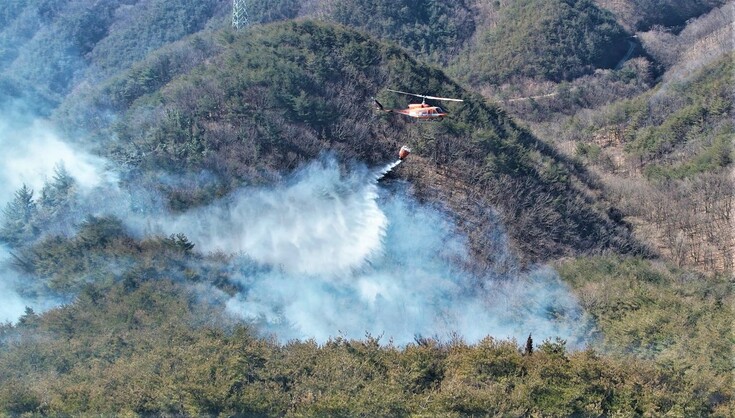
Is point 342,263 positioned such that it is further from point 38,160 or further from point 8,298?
point 38,160

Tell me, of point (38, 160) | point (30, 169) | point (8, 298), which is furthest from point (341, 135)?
point (8, 298)

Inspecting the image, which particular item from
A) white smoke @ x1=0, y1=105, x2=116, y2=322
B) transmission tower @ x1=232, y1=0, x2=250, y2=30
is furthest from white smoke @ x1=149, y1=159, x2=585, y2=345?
transmission tower @ x1=232, y1=0, x2=250, y2=30

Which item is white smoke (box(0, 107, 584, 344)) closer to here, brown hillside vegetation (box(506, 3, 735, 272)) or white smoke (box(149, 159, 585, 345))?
white smoke (box(149, 159, 585, 345))

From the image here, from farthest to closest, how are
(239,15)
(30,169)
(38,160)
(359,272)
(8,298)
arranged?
(239,15)
(38,160)
(30,169)
(359,272)
(8,298)

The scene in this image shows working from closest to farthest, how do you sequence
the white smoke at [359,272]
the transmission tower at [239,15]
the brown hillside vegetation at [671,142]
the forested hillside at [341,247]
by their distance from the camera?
the forested hillside at [341,247]
the white smoke at [359,272]
the brown hillside vegetation at [671,142]
the transmission tower at [239,15]

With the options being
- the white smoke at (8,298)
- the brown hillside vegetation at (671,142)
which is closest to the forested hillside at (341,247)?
the white smoke at (8,298)

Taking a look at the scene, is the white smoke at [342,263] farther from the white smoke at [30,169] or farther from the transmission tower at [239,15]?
the transmission tower at [239,15]
